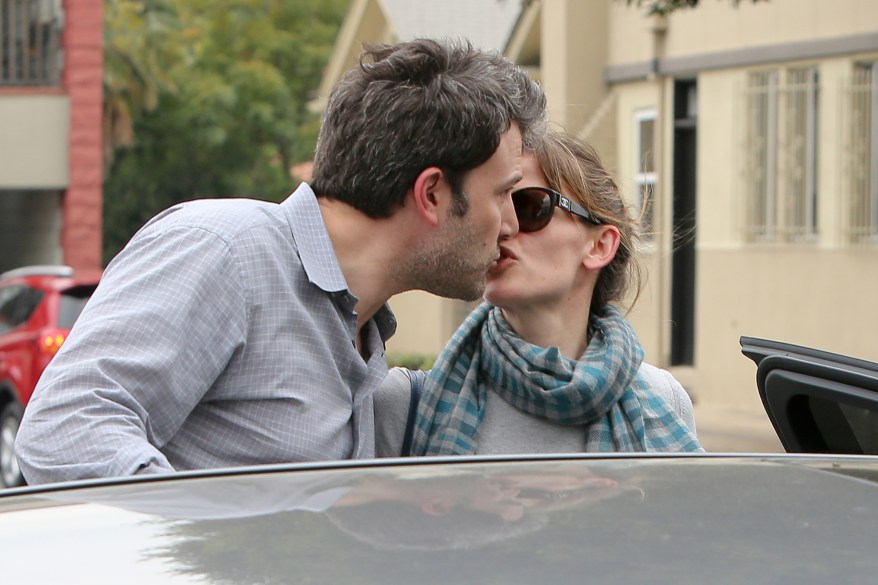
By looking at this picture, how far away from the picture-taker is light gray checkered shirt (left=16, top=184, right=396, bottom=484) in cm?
236

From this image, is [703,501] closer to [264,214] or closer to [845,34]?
[264,214]

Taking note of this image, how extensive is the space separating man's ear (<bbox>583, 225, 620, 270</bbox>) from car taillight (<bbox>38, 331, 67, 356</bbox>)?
8554 millimetres

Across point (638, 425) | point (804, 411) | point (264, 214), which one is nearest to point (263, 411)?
point (264, 214)

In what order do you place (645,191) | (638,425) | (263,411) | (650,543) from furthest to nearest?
(645,191), (638,425), (263,411), (650,543)

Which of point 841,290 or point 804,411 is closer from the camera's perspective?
point 804,411

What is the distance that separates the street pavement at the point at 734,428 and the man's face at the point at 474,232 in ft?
→ 27.1

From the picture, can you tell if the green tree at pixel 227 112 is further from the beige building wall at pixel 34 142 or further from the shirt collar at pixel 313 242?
the shirt collar at pixel 313 242

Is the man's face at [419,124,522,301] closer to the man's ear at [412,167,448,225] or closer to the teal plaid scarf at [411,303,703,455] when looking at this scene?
the man's ear at [412,167,448,225]

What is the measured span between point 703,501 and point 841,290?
461 inches

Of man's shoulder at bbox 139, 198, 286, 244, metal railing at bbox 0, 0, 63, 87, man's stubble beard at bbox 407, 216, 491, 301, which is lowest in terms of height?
man's stubble beard at bbox 407, 216, 491, 301

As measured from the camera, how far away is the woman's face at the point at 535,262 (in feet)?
9.77

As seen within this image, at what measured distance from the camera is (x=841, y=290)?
1302 centimetres

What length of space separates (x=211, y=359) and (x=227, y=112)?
31.0 m

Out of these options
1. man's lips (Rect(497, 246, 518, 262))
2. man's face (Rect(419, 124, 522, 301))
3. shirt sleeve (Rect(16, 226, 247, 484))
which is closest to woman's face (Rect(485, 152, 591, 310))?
man's lips (Rect(497, 246, 518, 262))
